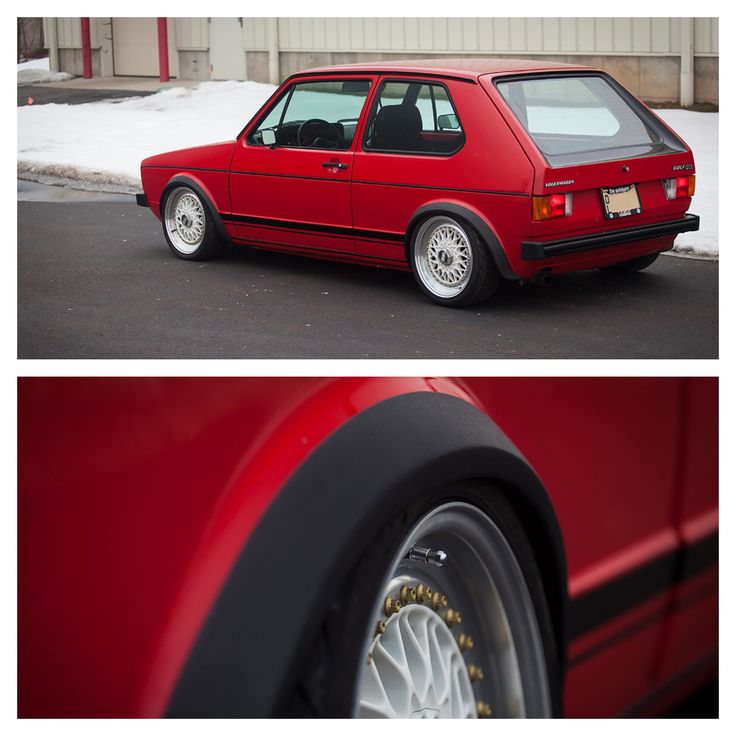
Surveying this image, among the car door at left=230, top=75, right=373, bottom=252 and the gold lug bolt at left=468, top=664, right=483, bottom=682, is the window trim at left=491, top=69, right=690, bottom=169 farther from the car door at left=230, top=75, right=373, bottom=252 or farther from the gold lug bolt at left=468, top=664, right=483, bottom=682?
the gold lug bolt at left=468, top=664, right=483, bottom=682

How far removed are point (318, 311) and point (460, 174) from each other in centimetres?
101

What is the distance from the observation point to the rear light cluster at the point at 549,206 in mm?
5152

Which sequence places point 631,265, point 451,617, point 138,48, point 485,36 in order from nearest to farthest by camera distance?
1. point 451,617
2. point 631,265
3. point 485,36
4. point 138,48

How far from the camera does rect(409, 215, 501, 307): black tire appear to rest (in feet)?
17.8

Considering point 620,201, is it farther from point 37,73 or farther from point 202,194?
point 37,73

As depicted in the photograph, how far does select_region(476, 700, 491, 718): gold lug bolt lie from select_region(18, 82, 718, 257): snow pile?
8002 mm

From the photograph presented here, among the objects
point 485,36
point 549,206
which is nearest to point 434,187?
point 549,206

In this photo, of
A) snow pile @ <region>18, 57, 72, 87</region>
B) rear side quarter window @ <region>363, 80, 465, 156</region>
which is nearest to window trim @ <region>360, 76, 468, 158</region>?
rear side quarter window @ <region>363, 80, 465, 156</region>

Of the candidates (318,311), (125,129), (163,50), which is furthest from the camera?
(163,50)

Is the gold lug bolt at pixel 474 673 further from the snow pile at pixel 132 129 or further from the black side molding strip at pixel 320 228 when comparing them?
the snow pile at pixel 132 129

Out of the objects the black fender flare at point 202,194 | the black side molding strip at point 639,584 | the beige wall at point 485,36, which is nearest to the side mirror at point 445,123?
the black fender flare at point 202,194

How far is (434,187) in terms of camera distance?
18.2ft

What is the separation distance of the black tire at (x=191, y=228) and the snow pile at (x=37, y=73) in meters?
1.74
